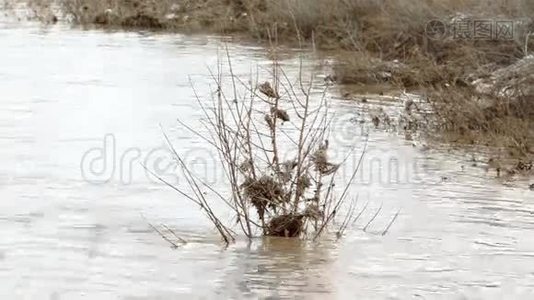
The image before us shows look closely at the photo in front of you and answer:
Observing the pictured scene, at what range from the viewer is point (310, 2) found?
98.4ft

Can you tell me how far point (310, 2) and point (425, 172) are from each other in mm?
16801

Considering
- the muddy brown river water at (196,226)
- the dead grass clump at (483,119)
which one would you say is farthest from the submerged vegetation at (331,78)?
the muddy brown river water at (196,226)

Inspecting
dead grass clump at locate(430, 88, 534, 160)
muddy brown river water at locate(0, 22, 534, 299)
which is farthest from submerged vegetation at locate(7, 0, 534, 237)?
muddy brown river water at locate(0, 22, 534, 299)

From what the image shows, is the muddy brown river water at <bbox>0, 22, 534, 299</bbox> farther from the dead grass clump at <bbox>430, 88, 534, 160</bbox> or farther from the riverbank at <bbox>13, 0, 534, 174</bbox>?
the riverbank at <bbox>13, 0, 534, 174</bbox>

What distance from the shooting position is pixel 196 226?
10.9 meters

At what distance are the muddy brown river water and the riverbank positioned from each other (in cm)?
93

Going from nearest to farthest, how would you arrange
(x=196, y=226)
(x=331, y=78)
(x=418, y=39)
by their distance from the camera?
(x=196, y=226)
(x=331, y=78)
(x=418, y=39)

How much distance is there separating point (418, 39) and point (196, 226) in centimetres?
1436

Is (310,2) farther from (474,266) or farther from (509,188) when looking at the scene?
(474,266)

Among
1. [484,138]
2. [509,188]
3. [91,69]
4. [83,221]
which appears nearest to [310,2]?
[91,69]

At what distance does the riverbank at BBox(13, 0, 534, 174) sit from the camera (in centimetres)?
1590

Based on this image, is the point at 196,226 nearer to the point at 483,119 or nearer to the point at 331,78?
the point at 483,119

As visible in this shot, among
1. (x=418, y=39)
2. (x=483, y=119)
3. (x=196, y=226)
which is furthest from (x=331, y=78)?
(x=196, y=226)

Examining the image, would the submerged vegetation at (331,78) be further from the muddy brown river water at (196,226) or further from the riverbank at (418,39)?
the muddy brown river water at (196,226)
